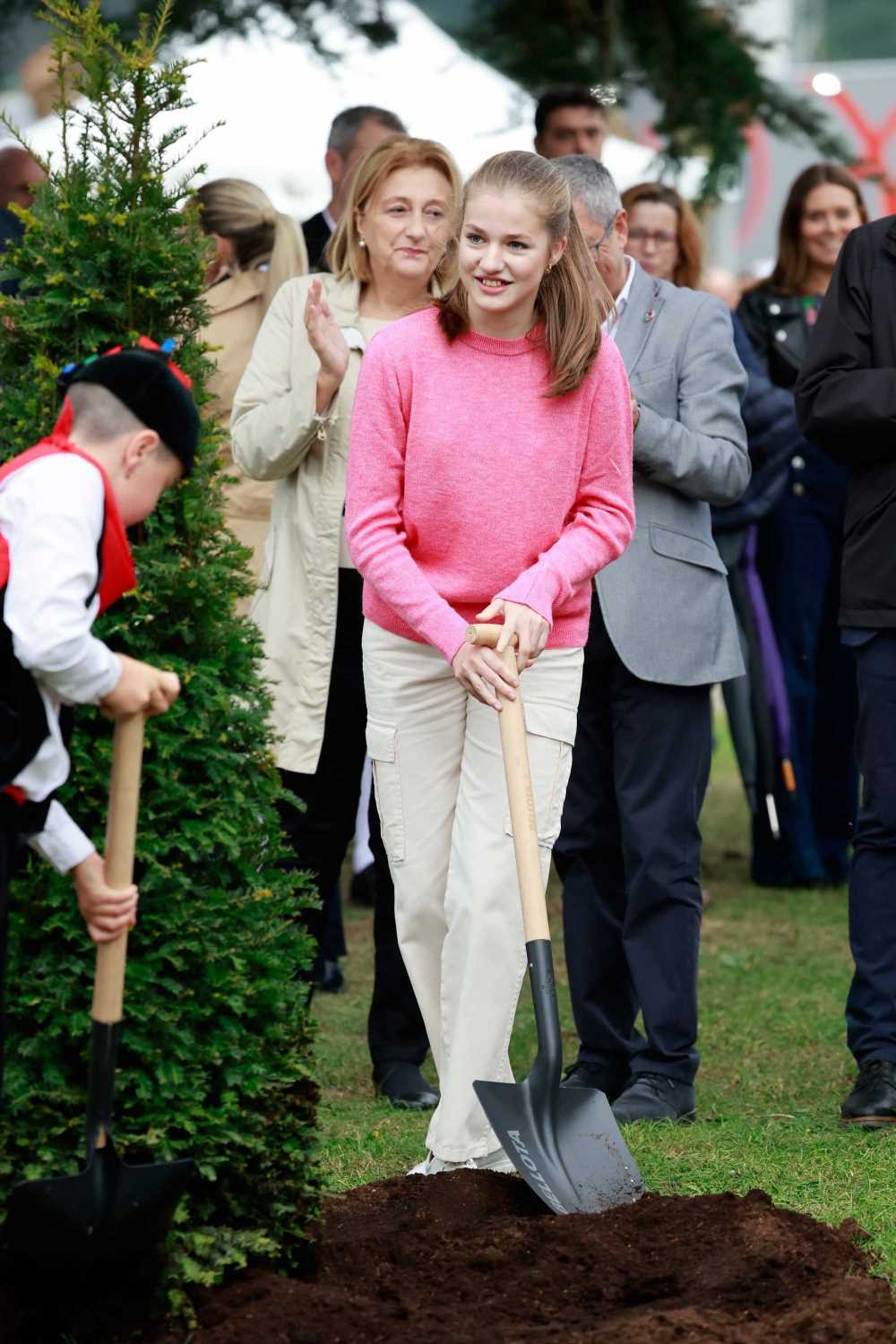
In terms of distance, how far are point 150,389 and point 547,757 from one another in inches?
55.7

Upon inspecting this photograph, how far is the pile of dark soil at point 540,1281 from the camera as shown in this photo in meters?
3.34

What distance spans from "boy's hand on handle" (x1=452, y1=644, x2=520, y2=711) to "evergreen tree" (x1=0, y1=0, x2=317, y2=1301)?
545 mm

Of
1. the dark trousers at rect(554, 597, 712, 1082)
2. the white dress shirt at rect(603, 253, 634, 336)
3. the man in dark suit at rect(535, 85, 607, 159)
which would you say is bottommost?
the dark trousers at rect(554, 597, 712, 1082)

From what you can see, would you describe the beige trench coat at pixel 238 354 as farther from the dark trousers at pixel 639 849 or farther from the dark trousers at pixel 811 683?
the dark trousers at pixel 811 683

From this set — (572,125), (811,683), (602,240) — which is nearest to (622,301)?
(602,240)

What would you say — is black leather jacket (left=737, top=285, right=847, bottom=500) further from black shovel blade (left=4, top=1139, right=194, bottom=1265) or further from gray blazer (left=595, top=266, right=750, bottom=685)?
black shovel blade (left=4, top=1139, right=194, bottom=1265)

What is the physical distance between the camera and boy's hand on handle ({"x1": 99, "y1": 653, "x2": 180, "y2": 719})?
3.17 metres

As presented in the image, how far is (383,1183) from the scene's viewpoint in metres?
4.20

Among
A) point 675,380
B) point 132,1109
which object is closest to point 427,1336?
point 132,1109

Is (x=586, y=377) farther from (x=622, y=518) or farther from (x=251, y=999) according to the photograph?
(x=251, y=999)

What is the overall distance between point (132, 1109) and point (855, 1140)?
200 centimetres

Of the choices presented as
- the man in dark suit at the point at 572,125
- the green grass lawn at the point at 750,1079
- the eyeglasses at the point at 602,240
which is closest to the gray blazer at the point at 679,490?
the eyeglasses at the point at 602,240

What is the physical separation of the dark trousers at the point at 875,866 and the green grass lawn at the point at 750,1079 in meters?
0.26

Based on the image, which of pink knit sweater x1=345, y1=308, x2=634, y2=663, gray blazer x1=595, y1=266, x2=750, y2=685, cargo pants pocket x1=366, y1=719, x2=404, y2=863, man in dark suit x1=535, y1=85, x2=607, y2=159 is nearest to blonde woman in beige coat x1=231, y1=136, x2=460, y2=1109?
gray blazer x1=595, y1=266, x2=750, y2=685
